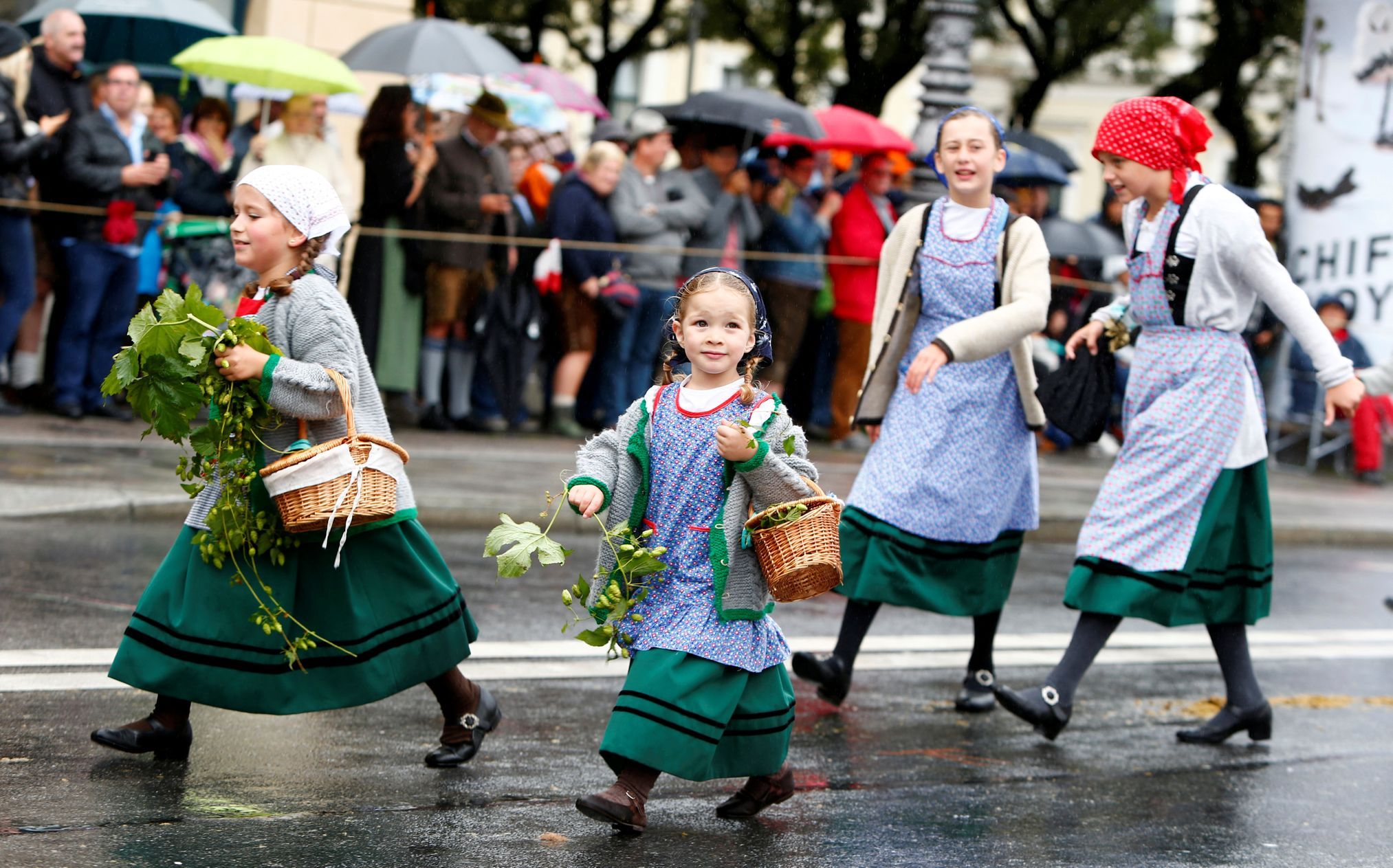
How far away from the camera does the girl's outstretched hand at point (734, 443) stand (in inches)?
178

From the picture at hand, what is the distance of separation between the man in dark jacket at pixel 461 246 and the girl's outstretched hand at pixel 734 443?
26.9 ft

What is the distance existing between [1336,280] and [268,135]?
941 centimetres

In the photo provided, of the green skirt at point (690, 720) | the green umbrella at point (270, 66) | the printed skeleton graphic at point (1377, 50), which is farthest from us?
the printed skeleton graphic at point (1377, 50)

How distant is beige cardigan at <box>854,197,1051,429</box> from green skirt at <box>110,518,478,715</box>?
6.57ft

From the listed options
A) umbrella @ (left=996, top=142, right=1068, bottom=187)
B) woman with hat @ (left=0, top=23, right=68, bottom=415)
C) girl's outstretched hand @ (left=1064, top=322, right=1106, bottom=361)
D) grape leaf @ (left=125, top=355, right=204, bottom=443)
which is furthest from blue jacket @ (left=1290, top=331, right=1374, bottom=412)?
grape leaf @ (left=125, top=355, right=204, bottom=443)

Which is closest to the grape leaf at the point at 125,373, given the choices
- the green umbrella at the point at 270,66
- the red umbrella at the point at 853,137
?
the green umbrella at the point at 270,66

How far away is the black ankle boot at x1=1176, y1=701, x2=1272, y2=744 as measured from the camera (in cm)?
628

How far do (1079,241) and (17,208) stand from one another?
8.58m

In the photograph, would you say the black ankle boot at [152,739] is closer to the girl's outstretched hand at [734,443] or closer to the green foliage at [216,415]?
the green foliage at [216,415]

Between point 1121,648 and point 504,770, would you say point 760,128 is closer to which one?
point 1121,648

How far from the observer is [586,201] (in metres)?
12.8

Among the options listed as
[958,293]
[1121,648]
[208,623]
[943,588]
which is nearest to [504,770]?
[208,623]

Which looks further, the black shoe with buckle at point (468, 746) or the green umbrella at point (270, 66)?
the green umbrella at point (270, 66)

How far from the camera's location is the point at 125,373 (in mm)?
4738
